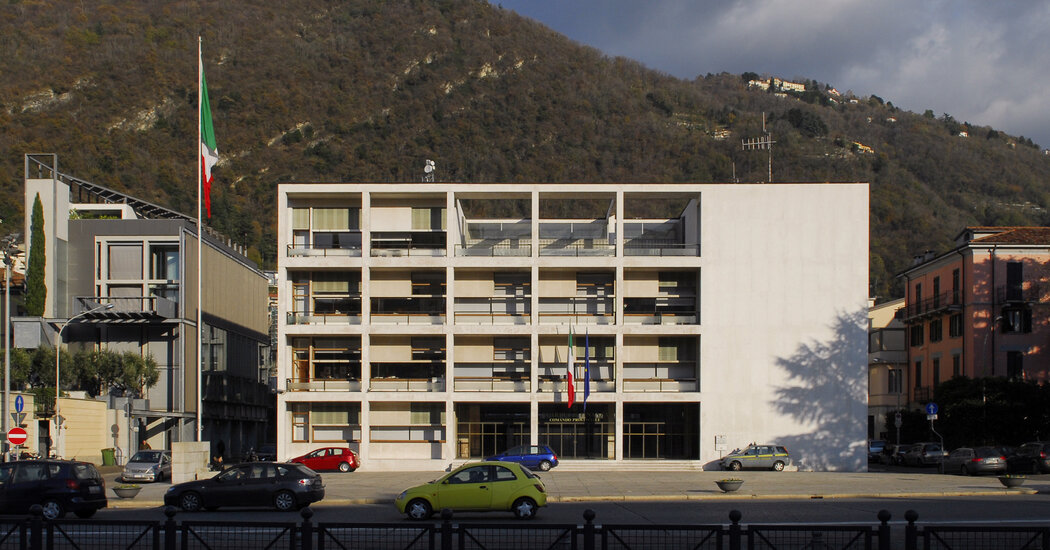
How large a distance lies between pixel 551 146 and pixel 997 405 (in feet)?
301

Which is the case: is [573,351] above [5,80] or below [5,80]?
below

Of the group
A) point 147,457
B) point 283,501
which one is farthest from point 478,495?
point 147,457

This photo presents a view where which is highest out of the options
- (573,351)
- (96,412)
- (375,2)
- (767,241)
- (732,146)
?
(375,2)

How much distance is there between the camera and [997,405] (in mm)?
56688

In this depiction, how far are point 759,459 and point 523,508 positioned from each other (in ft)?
95.9

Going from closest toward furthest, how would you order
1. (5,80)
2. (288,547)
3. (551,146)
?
(288,547)
(5,80)
(551,146)

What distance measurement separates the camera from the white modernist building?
54.7 meters

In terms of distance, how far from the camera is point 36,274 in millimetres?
59750

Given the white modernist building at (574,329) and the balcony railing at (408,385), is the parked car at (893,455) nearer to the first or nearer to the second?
the white modernist building at (574,329)

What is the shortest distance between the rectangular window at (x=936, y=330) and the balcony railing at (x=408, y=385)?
35.5m

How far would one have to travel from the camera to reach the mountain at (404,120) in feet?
405

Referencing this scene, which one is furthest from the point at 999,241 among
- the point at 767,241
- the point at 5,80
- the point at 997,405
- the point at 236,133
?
the point at 5,80

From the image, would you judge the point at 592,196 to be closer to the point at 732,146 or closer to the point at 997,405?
the point at 997,405

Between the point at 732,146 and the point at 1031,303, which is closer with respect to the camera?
the point at 1031,303
